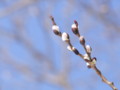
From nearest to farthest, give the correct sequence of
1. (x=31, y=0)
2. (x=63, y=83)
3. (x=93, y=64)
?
(x=93, y=64), (x=31, y=0), (x=63, y=83)

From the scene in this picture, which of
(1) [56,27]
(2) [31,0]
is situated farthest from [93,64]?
(2) [31,0]

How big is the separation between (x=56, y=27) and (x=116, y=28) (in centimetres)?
280

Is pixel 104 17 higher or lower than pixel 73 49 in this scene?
higher

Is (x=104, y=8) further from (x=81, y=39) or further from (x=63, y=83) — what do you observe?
(x=81, y=39)

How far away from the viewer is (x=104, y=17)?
3.86 meters

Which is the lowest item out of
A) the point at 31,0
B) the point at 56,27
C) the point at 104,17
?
the point at 56,27

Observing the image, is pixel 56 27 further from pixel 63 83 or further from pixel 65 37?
pixel 63 83

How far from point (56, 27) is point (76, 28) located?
0.22 ft

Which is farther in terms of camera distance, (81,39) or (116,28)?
(116,28)

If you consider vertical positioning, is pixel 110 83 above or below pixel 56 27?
below

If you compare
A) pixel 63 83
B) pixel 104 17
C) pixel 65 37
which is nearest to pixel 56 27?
pixel 65 37

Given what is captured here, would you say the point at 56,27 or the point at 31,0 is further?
the point at 31,0

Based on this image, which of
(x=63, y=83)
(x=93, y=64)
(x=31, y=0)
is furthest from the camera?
(x=63, y=83)

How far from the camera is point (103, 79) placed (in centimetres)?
101
